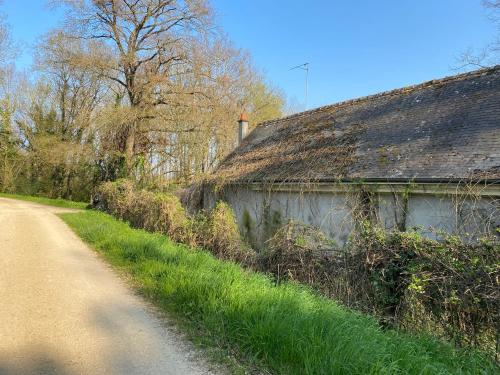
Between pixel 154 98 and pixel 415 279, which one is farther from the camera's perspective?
pixel 154 98

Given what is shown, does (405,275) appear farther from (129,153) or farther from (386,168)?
(129,153)

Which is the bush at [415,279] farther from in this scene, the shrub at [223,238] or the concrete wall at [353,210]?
the shrub at [223,238]

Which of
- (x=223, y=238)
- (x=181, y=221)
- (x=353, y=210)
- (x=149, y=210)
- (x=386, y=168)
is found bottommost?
(x=223, y=238)

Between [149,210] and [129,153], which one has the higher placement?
[129,153]

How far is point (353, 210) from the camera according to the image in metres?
11.0

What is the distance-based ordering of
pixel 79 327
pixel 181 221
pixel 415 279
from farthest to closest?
1. pixel 181 221
2. pixel 415 279
3. pixel 79 327

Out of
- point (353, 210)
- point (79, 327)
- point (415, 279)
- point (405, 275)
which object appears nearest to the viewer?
point (79, 327)

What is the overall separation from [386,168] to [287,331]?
26.6ft

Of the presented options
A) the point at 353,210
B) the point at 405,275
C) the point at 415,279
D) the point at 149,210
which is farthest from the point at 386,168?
the point at 149,210

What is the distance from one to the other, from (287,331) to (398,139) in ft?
31.7

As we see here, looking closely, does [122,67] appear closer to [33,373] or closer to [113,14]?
[113,14]

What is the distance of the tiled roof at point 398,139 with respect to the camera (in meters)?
10.3

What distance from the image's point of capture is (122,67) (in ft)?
90.6

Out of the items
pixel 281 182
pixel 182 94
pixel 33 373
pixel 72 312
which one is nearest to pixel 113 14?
pixel 182 94
